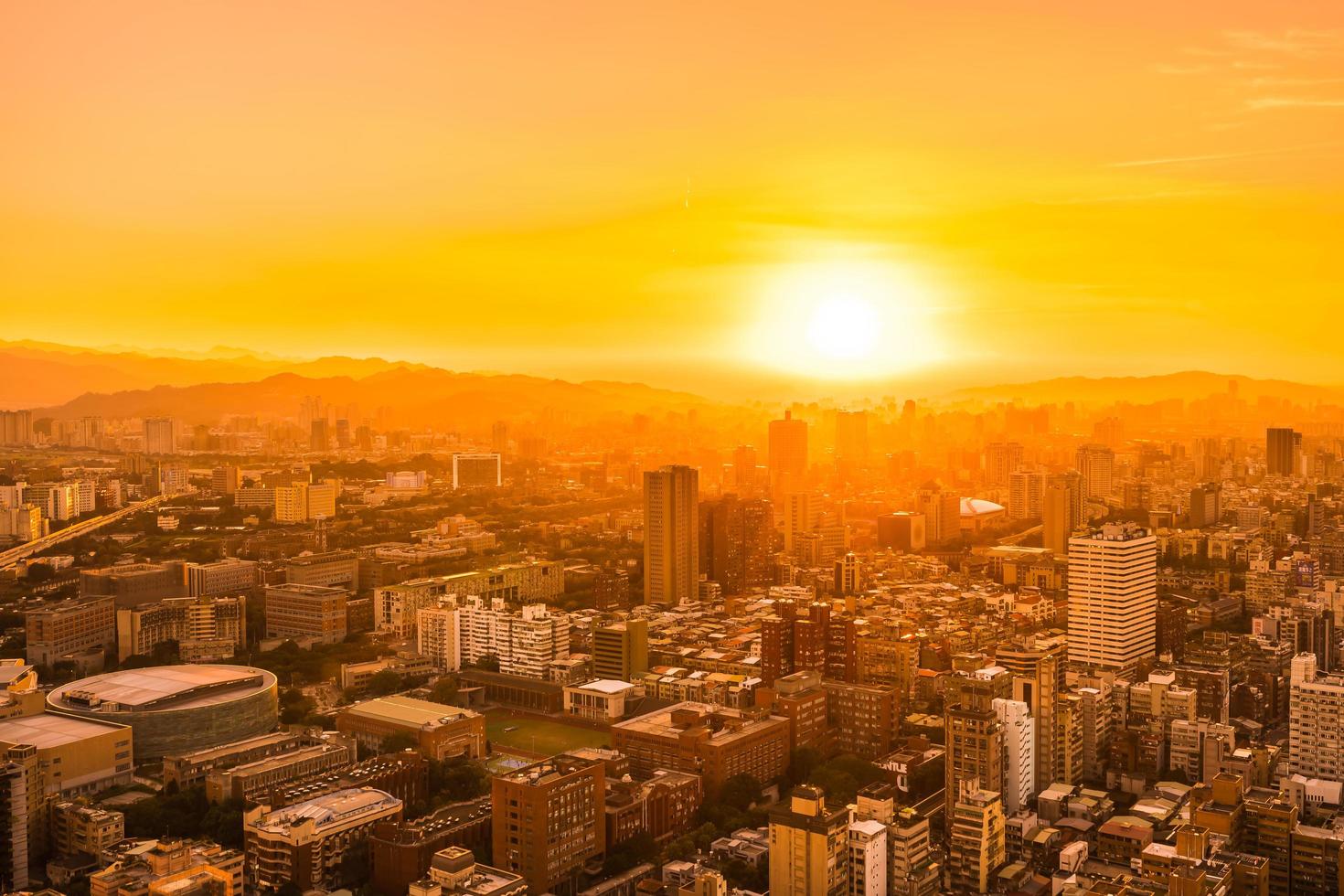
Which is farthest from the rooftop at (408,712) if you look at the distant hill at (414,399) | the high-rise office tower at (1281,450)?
the high-rise office tower at (1281,450)

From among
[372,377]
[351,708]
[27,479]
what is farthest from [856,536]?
[27,479]

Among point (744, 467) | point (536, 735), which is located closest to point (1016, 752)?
point (536, 735)

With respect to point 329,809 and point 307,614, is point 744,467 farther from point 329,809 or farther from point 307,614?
point 329,809

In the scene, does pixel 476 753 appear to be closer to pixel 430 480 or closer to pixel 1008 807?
pixel 1008 807

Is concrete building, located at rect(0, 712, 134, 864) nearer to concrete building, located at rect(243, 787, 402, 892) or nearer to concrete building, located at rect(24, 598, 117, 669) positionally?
concrete building, located at rect(243, 787, 402, 892)

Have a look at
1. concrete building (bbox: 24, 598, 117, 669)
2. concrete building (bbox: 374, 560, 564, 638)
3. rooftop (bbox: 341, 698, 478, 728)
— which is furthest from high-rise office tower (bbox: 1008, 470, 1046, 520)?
concrete building (bbox: 24, 598, 117, 669)

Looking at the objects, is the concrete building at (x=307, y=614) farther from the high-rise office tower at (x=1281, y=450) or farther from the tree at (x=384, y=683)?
the high-rise office tower at (x=1281, y=450)

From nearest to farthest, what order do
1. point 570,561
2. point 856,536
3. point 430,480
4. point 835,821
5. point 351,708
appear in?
1. point 835,821
2. point 351,708
3. point 570,561
4. point 856,536
5. point 430,480
